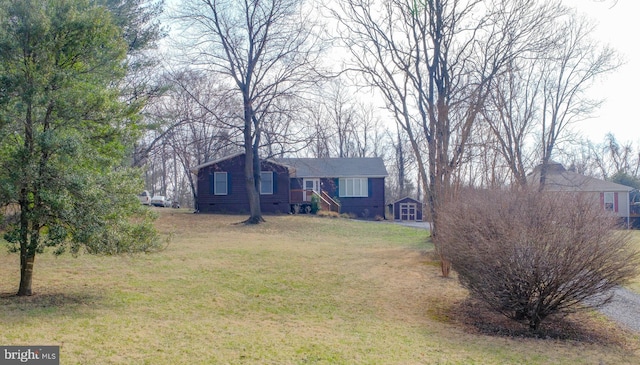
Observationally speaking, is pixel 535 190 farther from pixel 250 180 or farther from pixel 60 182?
pixel 250 180

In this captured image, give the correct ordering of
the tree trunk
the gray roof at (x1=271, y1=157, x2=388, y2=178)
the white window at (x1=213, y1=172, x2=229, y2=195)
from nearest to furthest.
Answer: the tree trunk, the white window at (x1=213, y1=172, x2=229, y2=195), the gray roof at (x1=271, y1=157, x2=388, y2=178)

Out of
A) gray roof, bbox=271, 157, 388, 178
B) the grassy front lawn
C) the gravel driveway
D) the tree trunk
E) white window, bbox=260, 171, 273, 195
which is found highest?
gray roof, bbox=271, 157, 388, 178

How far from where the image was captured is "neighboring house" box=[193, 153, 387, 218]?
108 feet

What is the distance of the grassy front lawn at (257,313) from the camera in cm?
659

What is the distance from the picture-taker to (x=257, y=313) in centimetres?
920

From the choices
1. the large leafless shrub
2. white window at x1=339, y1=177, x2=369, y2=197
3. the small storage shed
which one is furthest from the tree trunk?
the small storage shed

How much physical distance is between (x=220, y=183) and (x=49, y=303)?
971 inches

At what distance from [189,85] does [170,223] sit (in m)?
6.10

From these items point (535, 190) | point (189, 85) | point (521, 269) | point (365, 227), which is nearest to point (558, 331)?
point (521, 269)

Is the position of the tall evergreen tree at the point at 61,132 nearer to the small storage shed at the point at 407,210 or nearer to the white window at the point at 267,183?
the white window at the point at 267,183

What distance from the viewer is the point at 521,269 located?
8.81 m

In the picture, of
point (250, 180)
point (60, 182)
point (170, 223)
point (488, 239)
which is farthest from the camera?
point (250, 180)

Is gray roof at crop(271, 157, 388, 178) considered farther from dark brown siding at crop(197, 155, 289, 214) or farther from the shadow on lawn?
the shadow on lawn

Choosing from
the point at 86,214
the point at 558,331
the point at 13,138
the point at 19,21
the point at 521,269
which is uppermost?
the point at 19,21
